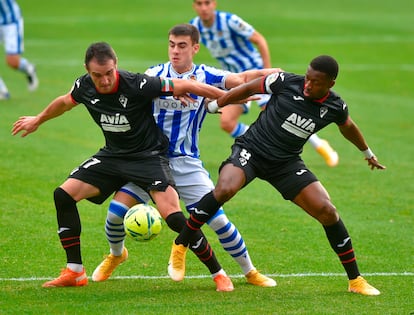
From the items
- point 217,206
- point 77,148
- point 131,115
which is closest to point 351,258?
point 217,206

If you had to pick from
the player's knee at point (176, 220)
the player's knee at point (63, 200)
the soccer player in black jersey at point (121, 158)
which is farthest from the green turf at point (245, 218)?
the player's knee at point (63, 200)

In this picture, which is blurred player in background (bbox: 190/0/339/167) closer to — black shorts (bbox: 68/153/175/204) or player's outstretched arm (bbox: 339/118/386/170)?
player's outstretched arm (bbox: 339/118/386/170)

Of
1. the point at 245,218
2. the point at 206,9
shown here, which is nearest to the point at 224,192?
the point at 245,218

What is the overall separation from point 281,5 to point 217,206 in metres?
31.8

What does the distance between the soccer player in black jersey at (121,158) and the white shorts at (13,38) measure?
11.6 m

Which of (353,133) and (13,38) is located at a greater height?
(353,133)

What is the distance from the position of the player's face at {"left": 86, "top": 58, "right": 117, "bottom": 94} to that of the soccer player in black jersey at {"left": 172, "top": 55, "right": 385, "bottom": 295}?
3.26 ft

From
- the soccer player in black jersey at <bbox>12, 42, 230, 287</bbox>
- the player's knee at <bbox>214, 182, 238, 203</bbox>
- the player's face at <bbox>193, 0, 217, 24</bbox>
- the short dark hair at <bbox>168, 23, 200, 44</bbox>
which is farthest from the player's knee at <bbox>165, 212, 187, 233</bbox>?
the player's face at <bbox>193, 0, 217, 24</bbox>

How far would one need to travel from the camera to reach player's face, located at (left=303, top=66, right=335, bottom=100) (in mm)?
8852

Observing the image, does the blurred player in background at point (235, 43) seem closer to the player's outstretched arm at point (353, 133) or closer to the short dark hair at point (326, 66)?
the player's outstretched arm at point (353, 133)

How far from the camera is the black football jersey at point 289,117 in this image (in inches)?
358

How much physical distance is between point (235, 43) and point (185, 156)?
6.80 meters

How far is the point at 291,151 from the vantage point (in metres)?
9.26

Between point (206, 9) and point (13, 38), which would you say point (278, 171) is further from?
point (13, 38)
